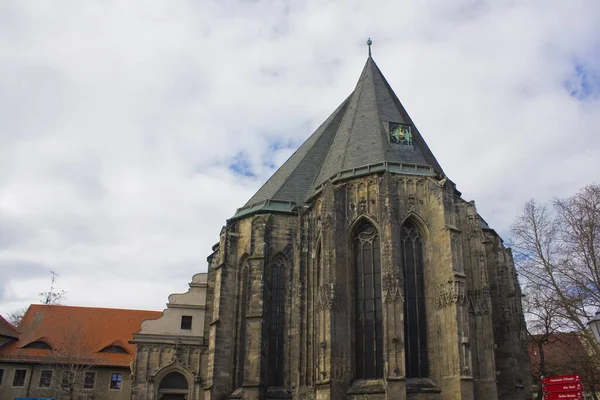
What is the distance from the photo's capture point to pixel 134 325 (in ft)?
122

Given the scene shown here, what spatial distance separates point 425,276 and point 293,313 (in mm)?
5964

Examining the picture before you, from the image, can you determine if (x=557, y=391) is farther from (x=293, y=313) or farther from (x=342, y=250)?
(x=293, y=313)

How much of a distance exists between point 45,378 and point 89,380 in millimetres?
2373

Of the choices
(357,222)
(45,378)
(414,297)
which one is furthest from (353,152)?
(45,378)

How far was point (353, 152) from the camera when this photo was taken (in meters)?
25.3

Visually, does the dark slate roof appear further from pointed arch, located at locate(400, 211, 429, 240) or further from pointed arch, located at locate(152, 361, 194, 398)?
pointed arch, located at locate(152, 361, 194, 398)

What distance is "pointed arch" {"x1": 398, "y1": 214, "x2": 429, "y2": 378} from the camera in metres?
21.0

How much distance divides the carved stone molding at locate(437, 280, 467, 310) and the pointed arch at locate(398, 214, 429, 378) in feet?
2.68

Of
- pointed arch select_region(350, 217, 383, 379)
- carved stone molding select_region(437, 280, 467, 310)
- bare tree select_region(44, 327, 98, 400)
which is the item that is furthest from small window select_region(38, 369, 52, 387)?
carved stone molding select_region(437, 280, 467, 310)

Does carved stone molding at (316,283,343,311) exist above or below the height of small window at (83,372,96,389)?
above

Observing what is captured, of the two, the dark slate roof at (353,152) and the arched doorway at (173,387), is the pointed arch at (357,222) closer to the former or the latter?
the dark slate roof at (353,152)

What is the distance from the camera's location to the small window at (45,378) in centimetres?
3247

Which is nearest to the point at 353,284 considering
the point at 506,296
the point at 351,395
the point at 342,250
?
the point at 342,250

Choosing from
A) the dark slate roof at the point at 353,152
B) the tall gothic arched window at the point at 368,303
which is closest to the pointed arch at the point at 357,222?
the tall gothic arched window at the point at 368,303
